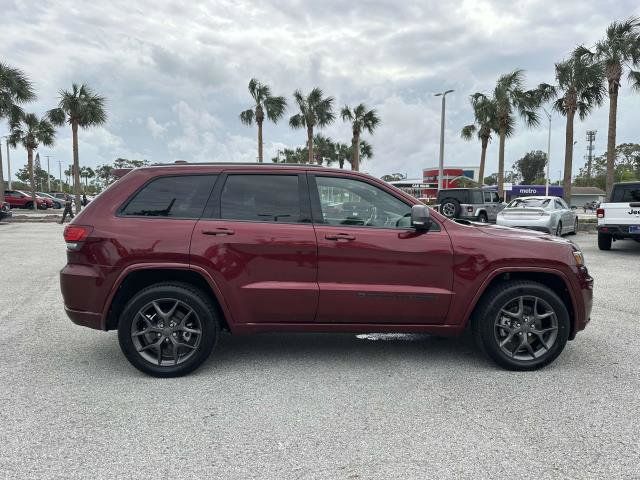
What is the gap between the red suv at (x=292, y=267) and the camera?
389cm

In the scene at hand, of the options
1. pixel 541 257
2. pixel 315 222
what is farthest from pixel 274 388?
pixel 541 257

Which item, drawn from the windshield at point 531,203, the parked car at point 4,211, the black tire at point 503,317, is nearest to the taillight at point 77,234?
the black tire at point 503,317

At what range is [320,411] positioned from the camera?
132 inches

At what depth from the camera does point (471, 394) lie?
3.64 m

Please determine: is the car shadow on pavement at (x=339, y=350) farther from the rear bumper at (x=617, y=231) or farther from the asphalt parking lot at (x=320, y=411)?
the rear bumper at (x=617, y=231)

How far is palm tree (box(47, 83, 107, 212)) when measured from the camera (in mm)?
27750

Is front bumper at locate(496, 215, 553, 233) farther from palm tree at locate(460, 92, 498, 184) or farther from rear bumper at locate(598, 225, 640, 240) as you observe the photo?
palm tree at locate(460, 92, 498, 184)

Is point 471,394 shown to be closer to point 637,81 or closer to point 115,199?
point 115,199

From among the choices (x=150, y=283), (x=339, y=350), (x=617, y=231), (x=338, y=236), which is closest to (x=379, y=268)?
(x=338, y=236)

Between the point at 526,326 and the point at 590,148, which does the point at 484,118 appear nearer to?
the point at 526,326

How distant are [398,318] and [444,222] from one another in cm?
89

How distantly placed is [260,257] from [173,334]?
36.7 inches

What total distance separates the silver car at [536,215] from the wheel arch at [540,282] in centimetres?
1039

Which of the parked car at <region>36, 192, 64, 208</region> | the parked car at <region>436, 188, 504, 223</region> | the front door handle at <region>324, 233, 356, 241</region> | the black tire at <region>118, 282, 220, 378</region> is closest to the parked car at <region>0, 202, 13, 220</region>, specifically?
the parked car at <region>436, 188, 504, 223</region>
